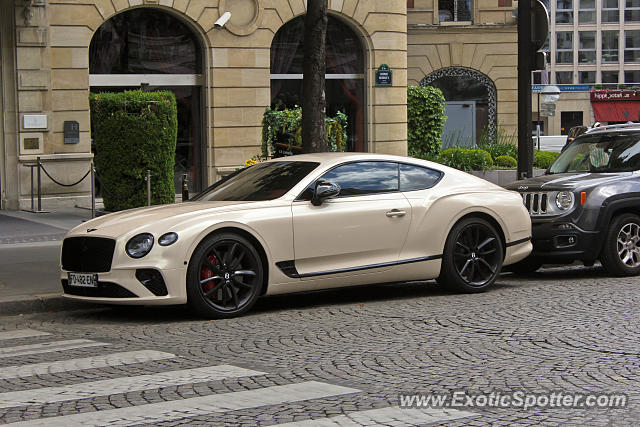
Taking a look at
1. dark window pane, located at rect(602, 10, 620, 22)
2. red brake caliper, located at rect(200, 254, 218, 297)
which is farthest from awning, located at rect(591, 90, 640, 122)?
red brake caliper, located at rect(200, 254, 218, 297)

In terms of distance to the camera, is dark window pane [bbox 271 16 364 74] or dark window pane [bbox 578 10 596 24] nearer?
dark window pane [bbox 271 16 364 74]

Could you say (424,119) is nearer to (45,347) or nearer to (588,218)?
(588,218)

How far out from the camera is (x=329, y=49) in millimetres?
24094

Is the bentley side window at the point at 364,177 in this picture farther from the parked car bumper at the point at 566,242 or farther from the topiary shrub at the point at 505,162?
the topiary shrub at the point at 505,162

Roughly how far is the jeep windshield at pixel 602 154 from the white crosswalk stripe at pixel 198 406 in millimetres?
7175

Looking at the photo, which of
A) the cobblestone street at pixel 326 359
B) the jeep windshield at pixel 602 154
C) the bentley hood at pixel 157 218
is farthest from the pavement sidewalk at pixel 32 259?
the jeep windshield at pixel 602 154

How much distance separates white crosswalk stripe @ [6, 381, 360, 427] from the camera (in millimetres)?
5574

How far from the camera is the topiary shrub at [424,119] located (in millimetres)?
27438

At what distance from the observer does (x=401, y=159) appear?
10.5 m

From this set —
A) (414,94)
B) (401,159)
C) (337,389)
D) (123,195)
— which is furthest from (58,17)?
(337,389)

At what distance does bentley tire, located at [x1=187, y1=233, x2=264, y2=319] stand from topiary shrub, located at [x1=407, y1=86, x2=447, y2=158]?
18.4 m

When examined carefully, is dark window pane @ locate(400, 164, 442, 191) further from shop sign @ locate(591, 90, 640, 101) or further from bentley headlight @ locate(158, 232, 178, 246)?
shop sign @ locate(591, 90, 640, 101)

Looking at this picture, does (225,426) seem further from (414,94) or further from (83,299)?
(414,94)

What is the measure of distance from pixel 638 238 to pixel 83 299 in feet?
20.9
